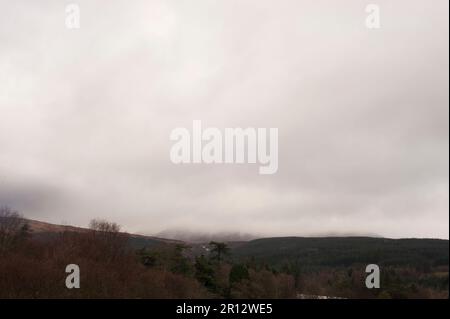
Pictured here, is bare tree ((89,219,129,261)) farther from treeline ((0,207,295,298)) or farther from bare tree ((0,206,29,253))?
bare tree ((0,206,29,253))

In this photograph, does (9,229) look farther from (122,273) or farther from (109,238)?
(122,273)

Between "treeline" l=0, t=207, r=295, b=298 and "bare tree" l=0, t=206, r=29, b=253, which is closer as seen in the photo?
"treeline" l=0, t=207, r=295, b=298

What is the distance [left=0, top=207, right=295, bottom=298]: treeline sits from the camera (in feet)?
101

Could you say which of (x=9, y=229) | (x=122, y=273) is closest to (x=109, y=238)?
(x=122, y=273)

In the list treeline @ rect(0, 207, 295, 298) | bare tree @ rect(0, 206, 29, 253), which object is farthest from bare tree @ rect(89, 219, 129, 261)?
bare tree @ rect(0, 206, 29, 253)

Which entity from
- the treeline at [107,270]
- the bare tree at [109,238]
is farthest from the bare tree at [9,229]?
the bare tree at [109,238]

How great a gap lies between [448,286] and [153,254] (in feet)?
196

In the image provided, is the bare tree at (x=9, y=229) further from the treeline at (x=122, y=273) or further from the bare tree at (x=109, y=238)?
the bare tree at (x=109, y=238)

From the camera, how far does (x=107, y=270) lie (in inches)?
1532

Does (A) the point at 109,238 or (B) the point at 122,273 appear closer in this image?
(B) the point at 122,273

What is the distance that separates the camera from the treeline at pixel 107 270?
3087 centimetres

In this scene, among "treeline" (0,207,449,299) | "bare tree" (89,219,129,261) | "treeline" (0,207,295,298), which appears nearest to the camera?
"treeline" (0,207,295,298)
